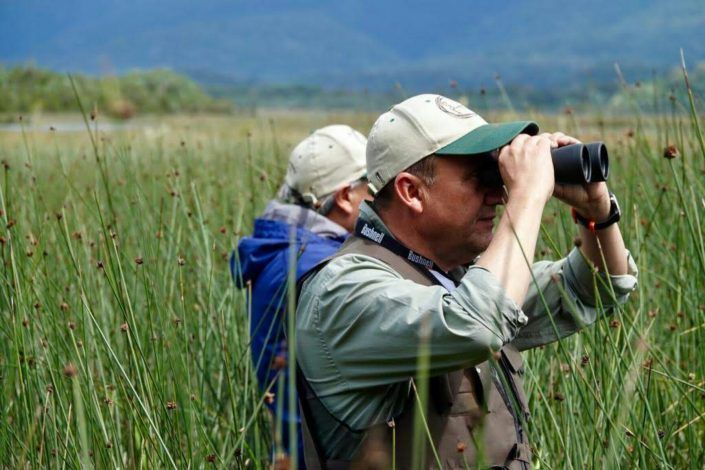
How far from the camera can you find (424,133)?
172 centimetres

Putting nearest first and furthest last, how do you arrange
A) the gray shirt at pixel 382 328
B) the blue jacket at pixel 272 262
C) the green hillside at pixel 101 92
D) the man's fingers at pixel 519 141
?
the gray shirt at pixel 382 328, the man's fingers at pixel 519 141, the blue jacket at pixel 272 262, the green hillside at pixel 101 92

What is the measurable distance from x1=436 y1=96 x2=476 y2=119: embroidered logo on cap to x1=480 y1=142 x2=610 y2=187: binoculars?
0.11m

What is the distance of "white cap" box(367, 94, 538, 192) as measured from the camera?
1.69 meters

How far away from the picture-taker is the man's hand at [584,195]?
5.75 ft

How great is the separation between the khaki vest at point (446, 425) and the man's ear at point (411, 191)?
0.09 meters

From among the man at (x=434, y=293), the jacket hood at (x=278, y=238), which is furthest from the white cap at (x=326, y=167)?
the man at (x=434, y=293)

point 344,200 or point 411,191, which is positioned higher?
point 411,191

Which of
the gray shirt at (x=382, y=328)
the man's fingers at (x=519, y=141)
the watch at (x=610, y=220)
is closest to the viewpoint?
the gray shirt at (x=382, y=328)

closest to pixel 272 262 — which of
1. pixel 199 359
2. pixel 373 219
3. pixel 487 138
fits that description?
pixel 199 359

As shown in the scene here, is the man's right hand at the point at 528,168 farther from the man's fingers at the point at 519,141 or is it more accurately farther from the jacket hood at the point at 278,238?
the jacket hood at the point at 278,238

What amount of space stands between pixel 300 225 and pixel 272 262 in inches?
6.4

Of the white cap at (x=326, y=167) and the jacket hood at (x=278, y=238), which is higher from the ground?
the white cap at (x=326, y=167)

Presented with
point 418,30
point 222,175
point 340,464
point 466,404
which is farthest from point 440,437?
point 418,30

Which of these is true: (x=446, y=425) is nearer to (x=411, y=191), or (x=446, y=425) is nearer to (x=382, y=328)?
(x=382, y=328)
